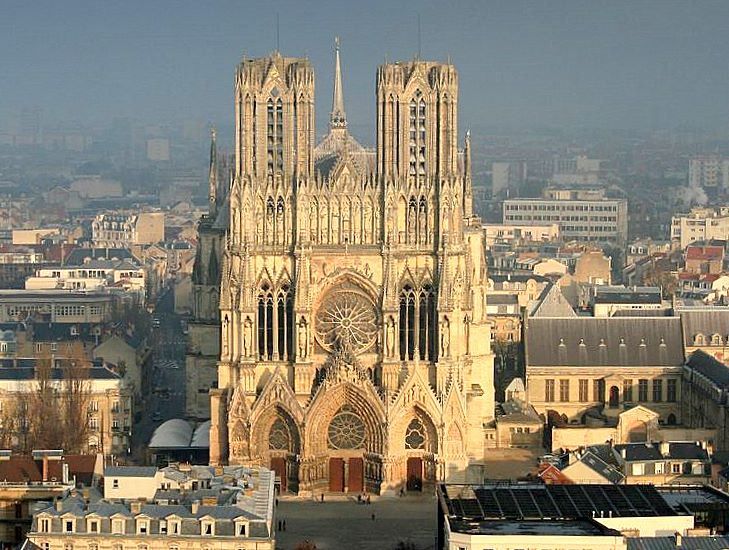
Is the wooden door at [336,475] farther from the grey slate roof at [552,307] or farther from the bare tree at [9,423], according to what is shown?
the grey slate roof at [552,307]

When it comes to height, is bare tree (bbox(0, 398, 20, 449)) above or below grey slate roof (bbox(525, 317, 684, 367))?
below

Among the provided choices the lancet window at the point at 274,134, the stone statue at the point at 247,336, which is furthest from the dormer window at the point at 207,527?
the lancet window at the point at 274,134

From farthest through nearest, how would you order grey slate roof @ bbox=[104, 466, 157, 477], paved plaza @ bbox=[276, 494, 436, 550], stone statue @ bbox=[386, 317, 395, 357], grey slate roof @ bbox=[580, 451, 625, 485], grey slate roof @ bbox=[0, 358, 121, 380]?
grey slate roof @ bbox=[0, 358, 121, 380], stone statue @ bbox=[386, 317, 395, 357], grey slate roof @ bbox=[580, 451, 625, 485], paved plaza @ bbox=[276, 494, 436, 550], grey slate roof @ bbox=[104, 466, 157, 477]

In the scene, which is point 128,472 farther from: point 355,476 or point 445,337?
point 445,337

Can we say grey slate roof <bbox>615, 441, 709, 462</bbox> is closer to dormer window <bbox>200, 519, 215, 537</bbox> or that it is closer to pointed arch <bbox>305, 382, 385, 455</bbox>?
pointed arch <bbox>305, 382, 385, 455</bbox>

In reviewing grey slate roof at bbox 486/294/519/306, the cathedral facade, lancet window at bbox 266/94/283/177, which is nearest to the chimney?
the cathedral facade

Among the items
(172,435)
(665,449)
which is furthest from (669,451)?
(172,435)

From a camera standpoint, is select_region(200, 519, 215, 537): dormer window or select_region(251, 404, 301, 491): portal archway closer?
select_region(200, 519, 215, 537): dormer window

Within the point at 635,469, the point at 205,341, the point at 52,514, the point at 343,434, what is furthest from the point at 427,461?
the point at 52,514
